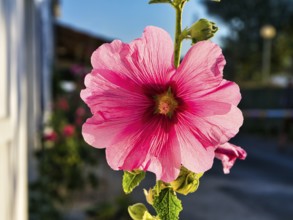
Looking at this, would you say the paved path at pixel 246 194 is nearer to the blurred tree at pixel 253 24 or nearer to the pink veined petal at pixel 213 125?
the pink veined petal at pixel 213 125

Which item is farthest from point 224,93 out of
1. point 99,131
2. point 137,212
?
point 137,212

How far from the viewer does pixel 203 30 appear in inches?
21.0

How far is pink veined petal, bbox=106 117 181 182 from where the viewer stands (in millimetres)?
499

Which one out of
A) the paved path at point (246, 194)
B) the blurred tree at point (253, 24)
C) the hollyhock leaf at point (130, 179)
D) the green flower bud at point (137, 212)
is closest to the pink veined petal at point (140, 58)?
the hollyhock leaf at point (130, 179)

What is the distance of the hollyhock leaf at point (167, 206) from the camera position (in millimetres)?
552

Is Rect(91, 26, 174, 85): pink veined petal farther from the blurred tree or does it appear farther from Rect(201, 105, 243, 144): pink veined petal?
the blurred tree

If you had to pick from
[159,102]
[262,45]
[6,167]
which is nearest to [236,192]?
[6,167]

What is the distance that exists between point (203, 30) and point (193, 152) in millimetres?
142

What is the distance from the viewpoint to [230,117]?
48 centimetres

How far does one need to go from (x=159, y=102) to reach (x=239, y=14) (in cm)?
1824

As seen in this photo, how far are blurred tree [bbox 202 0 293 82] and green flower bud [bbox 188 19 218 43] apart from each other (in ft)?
56.9

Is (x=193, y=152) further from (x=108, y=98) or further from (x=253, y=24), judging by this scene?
(x=253, y=24)

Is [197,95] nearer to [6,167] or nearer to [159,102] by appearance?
[159,102]

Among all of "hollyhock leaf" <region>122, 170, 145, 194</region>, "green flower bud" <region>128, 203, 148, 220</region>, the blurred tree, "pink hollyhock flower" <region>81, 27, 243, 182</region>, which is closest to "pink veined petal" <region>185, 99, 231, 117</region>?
"pink hollyhock flower" <region>81, 27, 243, 182</region>
